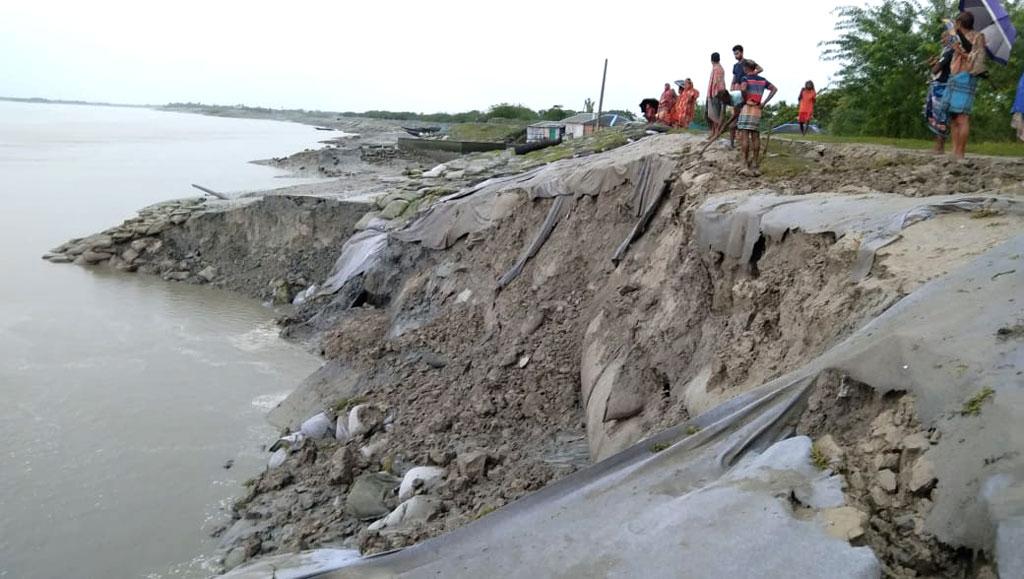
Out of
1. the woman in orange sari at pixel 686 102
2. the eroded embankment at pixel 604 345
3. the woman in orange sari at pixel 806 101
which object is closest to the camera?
the eroded embankment at pixel 604 345

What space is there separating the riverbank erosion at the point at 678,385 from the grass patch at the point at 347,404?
0.19ft

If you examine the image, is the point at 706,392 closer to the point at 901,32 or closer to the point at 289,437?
the point at 289,437

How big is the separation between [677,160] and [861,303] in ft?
15.0

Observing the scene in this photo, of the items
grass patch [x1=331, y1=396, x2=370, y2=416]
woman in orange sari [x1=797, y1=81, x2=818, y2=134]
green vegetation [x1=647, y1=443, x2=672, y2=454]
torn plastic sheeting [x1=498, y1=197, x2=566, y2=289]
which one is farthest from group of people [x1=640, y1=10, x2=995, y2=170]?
woman in orange sari [x1=797, y1=81, x2=818, y2=134]

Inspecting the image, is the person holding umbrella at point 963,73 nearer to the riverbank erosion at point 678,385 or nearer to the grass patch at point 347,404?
the riverbank erosion at point 678,385

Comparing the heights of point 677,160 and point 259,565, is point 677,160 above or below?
above

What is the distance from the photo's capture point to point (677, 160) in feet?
27.5

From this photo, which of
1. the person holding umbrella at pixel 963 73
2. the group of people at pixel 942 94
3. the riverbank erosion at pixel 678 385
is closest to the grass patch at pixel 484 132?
the riverbank erosion at pixel 678 385

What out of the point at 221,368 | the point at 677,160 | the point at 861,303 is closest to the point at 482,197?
the point at 677,160

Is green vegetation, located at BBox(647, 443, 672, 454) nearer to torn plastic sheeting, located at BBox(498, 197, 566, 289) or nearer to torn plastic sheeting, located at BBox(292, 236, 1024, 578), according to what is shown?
torn plastic sheeting, located at BBox(292, 236, 1024, 578)

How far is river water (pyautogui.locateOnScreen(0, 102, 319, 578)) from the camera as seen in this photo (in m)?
6.32

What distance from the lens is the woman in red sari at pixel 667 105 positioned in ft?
60.4

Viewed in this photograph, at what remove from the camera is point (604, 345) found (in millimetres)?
7117

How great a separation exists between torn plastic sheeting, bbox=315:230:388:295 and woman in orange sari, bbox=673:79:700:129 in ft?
27.1
